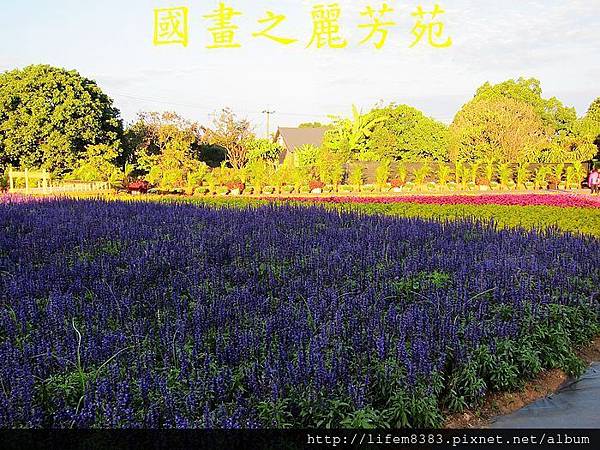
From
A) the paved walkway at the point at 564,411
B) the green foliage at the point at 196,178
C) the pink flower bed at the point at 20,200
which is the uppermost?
the green foliage at the point at 196,178

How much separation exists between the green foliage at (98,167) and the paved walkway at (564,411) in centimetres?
2469

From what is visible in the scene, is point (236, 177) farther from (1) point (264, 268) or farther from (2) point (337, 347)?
(2) point (337, 347)

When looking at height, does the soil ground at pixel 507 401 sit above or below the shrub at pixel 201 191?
below

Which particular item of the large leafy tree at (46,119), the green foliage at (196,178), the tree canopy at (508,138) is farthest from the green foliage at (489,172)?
the large leafy tree at (46,119)

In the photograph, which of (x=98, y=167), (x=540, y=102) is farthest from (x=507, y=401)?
(x=540, y=102)

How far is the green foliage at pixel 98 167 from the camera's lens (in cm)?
2819

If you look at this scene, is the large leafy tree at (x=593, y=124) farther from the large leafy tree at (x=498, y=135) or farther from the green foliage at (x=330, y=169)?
the green foliage at (x=330, y=169)

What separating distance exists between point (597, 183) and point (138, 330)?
27.3m

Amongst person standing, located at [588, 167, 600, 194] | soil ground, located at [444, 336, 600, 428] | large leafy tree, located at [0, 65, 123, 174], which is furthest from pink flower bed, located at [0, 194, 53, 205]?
person standing, located at [588, 167, 600, 194]

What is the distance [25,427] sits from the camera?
9.27ft

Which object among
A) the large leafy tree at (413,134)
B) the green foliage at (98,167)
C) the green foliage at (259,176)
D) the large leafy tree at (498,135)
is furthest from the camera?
the large leafy tree at (413,134)

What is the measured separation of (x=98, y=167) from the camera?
98.3 feet

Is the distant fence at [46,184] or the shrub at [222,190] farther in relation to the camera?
the shrub at [222,190]

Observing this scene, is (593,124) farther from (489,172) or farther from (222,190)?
(222,190)
